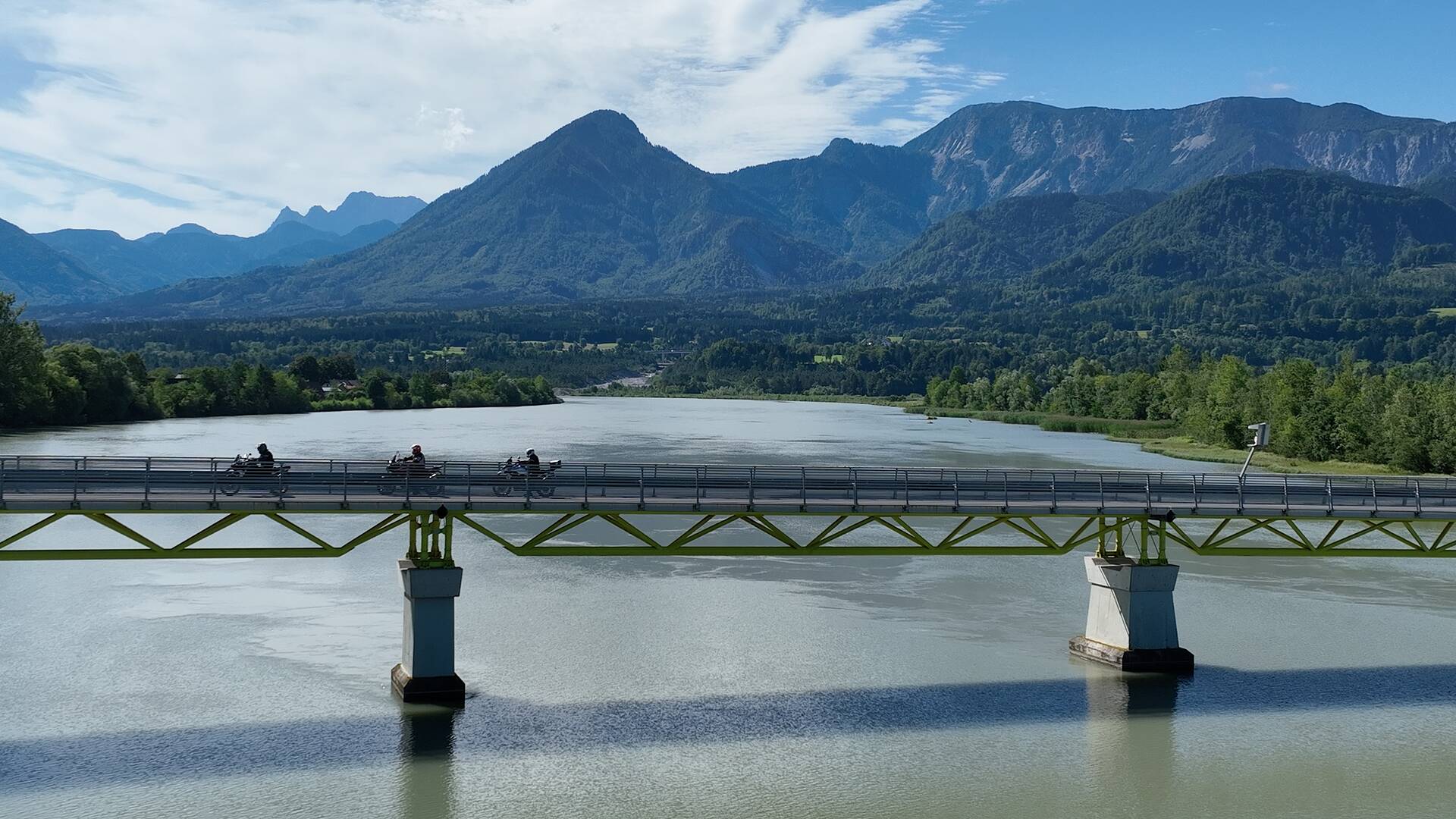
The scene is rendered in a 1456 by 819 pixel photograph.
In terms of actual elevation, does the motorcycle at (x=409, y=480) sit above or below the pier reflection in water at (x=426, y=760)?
above

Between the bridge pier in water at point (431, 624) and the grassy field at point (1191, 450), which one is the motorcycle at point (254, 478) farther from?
the grassy field at point (1191, 450)

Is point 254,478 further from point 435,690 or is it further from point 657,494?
point 657,494

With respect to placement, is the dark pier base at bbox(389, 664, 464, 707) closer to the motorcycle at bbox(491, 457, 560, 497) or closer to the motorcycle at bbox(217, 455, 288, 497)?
the motorcycle at bbox(491, 457, 560, 497)

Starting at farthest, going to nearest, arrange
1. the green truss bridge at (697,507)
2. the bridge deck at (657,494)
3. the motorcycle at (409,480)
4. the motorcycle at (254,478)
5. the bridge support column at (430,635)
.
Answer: the motorcycle at (409,480) < the motorcycle at (254,478) < the bridge deck at (657,494) < the green truss bridge at (697,507) < the bridge support column at (430,635)

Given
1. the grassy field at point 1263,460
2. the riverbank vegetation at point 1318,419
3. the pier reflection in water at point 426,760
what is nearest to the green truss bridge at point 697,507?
the pier reflection in water at point 426,760

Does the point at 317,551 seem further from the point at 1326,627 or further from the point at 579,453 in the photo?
the point at 579,453

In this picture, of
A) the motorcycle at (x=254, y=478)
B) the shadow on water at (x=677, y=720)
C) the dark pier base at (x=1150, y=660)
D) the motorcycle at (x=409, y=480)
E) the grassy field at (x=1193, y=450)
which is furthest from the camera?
the grassy field at (x=1193, y=450)

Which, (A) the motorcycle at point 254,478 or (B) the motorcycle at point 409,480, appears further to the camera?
(B) the motorcycle at point 409,480
